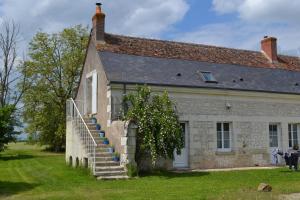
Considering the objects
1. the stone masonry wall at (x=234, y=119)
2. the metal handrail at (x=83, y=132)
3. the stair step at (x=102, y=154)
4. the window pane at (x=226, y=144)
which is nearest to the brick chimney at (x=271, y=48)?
the stone masonry wall at (x=234, y=119)

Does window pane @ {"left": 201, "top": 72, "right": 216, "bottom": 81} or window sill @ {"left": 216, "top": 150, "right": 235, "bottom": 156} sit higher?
window pane @ {"left": 201, "top": 72, "right": 216, "bottom": 81}

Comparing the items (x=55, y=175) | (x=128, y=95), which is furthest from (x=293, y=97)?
(x=55, y=175)

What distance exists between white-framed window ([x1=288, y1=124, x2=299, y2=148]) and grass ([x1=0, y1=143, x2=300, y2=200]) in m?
4.33

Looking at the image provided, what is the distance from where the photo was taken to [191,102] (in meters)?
17.2

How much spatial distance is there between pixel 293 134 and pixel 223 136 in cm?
428

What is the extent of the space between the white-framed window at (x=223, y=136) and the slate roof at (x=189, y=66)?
1.64 meters

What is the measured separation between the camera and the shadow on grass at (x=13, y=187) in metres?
11.1

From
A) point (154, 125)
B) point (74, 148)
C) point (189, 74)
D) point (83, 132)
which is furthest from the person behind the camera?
point (189, 74)

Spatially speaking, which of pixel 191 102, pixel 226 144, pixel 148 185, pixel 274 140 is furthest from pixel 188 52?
pixel 148 185

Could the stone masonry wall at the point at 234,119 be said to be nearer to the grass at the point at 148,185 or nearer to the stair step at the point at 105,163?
the grass at the point at 148,185

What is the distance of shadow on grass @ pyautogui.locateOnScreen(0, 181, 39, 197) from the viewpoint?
11.1m

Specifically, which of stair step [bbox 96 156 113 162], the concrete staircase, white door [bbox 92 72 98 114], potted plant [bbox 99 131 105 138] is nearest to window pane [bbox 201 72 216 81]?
white door [bbox 92 72 98 114]

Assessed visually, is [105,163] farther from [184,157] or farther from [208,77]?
[208,77]

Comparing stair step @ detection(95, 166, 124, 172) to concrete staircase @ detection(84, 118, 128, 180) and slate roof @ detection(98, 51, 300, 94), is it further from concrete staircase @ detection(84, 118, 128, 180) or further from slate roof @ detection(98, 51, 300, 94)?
slate roof @ detection(98, 51, 300, 94)
